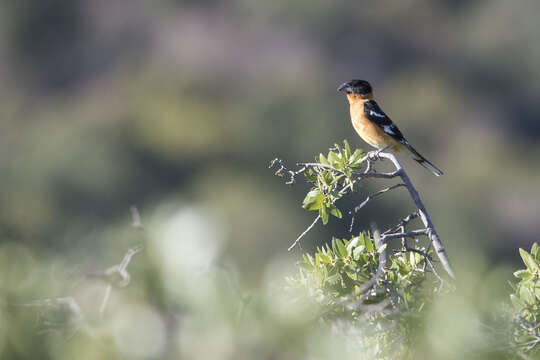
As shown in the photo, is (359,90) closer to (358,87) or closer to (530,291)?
(358,87)

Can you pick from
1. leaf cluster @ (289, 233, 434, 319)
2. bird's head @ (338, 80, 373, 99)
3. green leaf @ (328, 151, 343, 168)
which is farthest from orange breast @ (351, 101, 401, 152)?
leaf cluster @ (289, 233, 434, 319)

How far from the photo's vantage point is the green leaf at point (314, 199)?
103 inches

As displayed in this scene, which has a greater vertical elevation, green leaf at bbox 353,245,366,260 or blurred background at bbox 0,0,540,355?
blurred background at bbox 0,0,540,355

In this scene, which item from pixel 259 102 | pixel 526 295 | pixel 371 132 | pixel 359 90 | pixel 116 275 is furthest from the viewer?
pixel 259 102

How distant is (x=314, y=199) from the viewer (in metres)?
2.62

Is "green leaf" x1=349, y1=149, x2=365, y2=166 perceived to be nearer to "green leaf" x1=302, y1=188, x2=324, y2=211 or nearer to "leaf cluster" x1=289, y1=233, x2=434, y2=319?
"green leaf" x1=302, y1=188, x2=324, y2=211

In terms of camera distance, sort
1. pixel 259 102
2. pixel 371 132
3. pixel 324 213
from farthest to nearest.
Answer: pixel 259 102, pixel 371 132, pixel 324 213

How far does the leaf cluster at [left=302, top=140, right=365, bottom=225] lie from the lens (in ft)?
8.64

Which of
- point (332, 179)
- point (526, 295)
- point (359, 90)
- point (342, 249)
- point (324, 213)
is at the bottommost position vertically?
point (526, 295)

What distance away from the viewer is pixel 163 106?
3734 cm

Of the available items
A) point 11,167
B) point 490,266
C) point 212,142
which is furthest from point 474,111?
point 490,266

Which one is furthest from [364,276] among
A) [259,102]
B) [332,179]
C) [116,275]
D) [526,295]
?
[259,102]

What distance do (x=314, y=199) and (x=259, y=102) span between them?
34.4 meters

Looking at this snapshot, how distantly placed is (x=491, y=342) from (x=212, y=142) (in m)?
33.3
